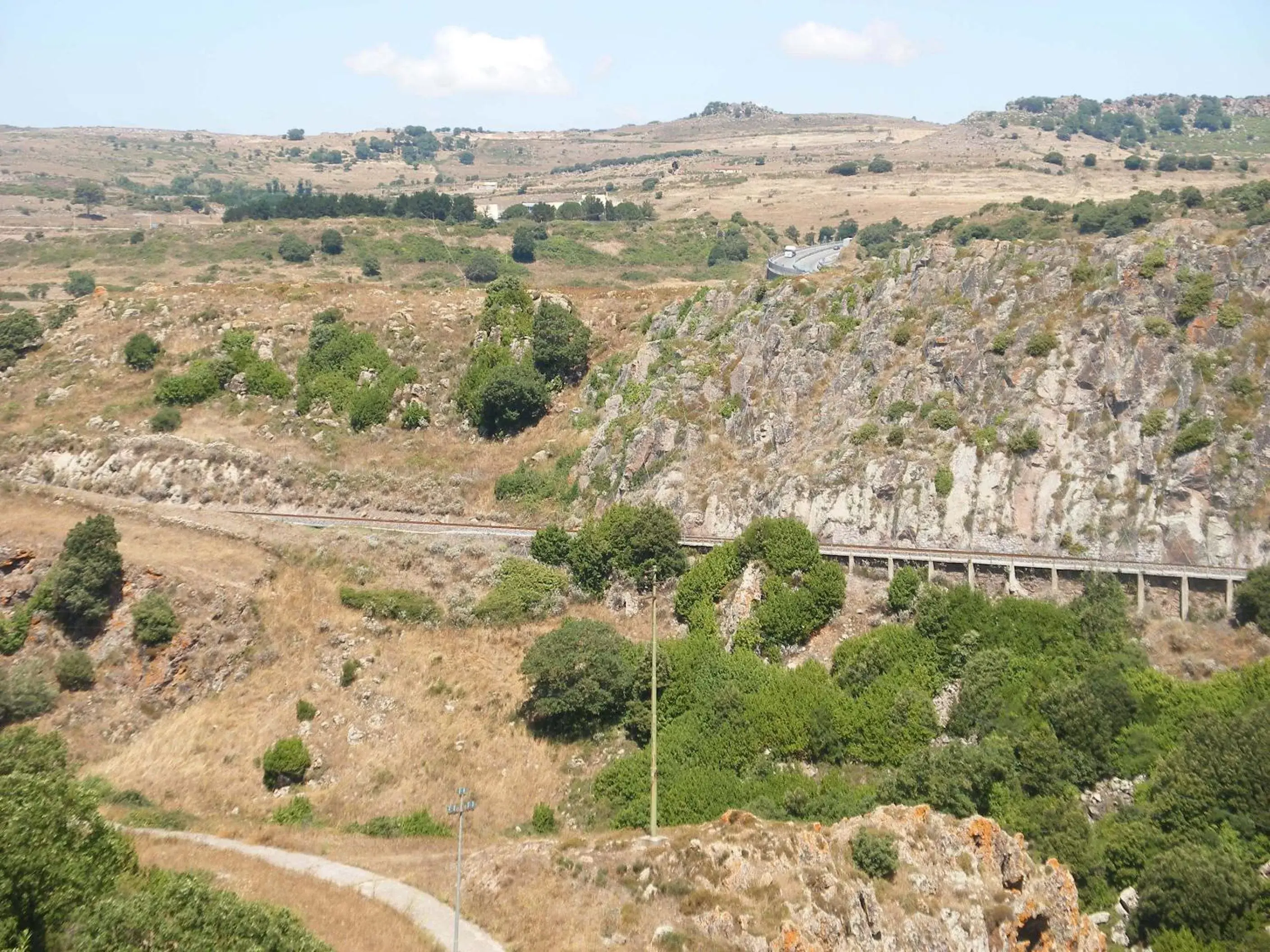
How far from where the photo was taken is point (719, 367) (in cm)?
6781

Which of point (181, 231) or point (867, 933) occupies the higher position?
point (181, 231)

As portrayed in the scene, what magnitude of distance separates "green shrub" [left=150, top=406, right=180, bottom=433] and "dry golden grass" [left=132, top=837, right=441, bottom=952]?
4044 cm

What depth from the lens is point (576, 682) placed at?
1941 inches

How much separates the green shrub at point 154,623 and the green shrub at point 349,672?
326 inches

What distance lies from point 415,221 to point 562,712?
292 ft

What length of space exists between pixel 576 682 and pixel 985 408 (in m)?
25.4

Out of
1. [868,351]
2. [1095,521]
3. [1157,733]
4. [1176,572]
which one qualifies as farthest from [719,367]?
[1157,733]

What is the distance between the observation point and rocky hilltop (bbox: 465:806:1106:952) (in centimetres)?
3297

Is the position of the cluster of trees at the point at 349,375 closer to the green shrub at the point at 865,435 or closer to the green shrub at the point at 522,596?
the green shrub at the point at 522,596

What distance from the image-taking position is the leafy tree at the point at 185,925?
24.4 m

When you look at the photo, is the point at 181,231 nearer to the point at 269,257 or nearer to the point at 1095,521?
the point at 269,257

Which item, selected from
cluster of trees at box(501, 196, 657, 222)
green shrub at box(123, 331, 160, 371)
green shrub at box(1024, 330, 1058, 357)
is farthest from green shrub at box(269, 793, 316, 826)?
cluster of trees at box(501, 196, 657, 222)

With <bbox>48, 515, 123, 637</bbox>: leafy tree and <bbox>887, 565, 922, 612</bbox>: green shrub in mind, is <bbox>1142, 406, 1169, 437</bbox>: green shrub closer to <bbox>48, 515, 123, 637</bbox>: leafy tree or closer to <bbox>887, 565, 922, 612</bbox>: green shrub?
<bbox>887, 565, 922, 612</bbox>: green shrub

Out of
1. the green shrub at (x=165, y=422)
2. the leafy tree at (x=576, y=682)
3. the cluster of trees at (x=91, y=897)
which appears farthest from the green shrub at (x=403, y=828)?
the green shrub at (x=165, y=422)
